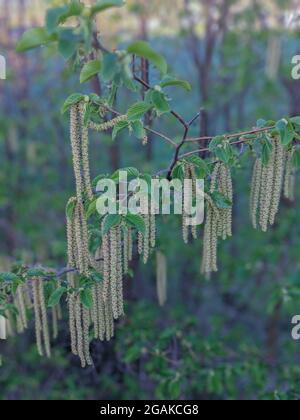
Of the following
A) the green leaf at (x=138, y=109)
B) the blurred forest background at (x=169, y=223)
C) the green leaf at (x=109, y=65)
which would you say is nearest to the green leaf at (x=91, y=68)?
the green leaf at (x=109, y=65)

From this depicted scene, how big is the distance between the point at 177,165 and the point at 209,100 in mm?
3361

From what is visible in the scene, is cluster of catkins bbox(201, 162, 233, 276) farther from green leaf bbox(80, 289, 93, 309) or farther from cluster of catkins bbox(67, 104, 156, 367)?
green leaf bbox(80, 289, 93, 309)

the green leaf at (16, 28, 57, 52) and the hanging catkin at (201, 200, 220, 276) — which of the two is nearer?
the green leaf at (16, 28, 57, 52)

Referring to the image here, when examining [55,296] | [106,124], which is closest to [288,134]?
[106,124]

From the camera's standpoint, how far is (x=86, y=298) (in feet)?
6.73

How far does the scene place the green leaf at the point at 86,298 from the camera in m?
2.03

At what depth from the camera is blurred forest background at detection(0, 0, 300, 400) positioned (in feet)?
13.6

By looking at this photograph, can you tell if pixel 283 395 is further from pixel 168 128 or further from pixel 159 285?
pixel 168 128

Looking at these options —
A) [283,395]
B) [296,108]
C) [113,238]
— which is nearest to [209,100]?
[296,108]

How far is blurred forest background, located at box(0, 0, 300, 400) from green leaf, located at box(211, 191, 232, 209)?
173cm

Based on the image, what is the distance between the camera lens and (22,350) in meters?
5.05

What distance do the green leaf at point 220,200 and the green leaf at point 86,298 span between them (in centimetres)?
62

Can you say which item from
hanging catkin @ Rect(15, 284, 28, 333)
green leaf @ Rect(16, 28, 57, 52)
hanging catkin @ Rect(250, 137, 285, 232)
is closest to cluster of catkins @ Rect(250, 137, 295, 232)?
hanging catkin @ Rect(250, 137, 285, 232)

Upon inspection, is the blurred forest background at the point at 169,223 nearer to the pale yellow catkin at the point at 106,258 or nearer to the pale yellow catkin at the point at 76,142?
the pale yellow catkin at the point at 106,258
